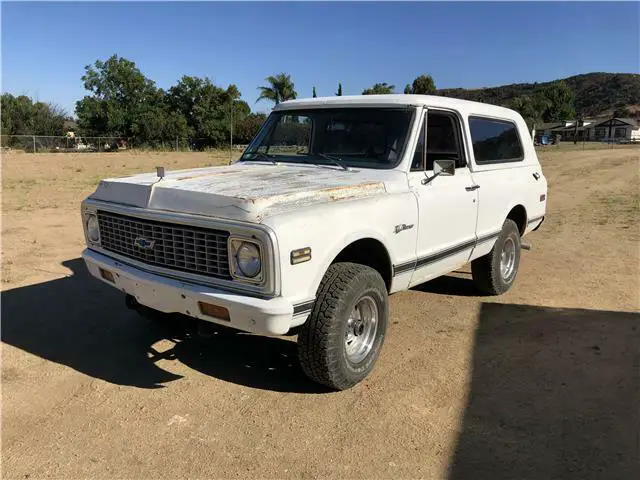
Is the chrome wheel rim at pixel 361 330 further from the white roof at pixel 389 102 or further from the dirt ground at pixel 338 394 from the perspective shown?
the white roof at pixel 389 102

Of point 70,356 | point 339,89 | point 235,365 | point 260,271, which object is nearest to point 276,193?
point 260,271

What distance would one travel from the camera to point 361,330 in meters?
3.81

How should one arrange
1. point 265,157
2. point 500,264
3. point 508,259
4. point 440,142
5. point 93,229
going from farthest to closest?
1. point 508,259
2. point 500,264
3. point 265,157
4. point 440,142
5. point 93,229

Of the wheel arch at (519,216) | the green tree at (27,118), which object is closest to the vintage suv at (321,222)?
the wheel arch at (519,216)

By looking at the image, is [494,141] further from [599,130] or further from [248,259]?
[599,130]

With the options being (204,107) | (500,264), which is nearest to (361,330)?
(500,264)

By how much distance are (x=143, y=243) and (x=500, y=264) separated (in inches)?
149

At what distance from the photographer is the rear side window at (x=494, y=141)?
511 centimetres

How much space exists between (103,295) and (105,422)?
2552 mm

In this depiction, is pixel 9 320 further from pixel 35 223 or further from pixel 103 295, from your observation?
pixel 35 223

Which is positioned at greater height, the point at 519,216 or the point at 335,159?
the point at 335,159

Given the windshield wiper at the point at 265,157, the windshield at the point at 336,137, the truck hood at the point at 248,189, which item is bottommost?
the truck hood at the point at 248,189

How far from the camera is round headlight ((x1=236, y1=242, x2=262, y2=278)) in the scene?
9.71ft

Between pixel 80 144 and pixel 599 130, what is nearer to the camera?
pixel 80 144
